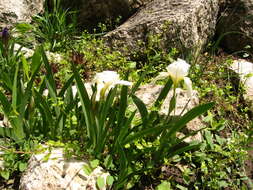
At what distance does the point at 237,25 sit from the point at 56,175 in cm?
295

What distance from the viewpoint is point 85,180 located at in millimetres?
1490

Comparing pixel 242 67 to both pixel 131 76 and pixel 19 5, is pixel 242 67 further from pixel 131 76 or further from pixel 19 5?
pixel 19 5

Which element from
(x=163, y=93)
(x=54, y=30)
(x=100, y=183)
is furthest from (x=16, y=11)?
(x=100, y=183)

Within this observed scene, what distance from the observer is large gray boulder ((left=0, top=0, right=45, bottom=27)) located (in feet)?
11.1

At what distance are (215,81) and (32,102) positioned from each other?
1.90 metres

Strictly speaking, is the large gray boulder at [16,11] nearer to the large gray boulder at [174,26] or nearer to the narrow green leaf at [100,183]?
the large gray boulder at [174,26]

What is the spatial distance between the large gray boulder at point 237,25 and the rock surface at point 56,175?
262 centimetres

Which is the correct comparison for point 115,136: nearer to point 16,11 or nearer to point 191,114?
point 191,114

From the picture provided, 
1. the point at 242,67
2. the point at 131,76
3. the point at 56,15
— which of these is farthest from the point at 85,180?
the point at 56,15

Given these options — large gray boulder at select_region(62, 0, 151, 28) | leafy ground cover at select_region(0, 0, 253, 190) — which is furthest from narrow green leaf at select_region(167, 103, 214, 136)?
large gray boulder at select_region(62, 0, 151, 28)

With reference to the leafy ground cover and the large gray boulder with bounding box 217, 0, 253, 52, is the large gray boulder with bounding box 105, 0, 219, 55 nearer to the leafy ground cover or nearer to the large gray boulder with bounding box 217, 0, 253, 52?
the large gray boulder with bounding box 217, 0, 253, 52

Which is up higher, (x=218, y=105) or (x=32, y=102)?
(x=32, y=102)

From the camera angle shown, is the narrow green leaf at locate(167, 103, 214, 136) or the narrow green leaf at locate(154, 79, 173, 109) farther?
the narrow green leaf at locate(154, 79, 173, 109)

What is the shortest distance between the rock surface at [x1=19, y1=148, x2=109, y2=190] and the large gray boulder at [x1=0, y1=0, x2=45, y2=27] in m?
2.44
